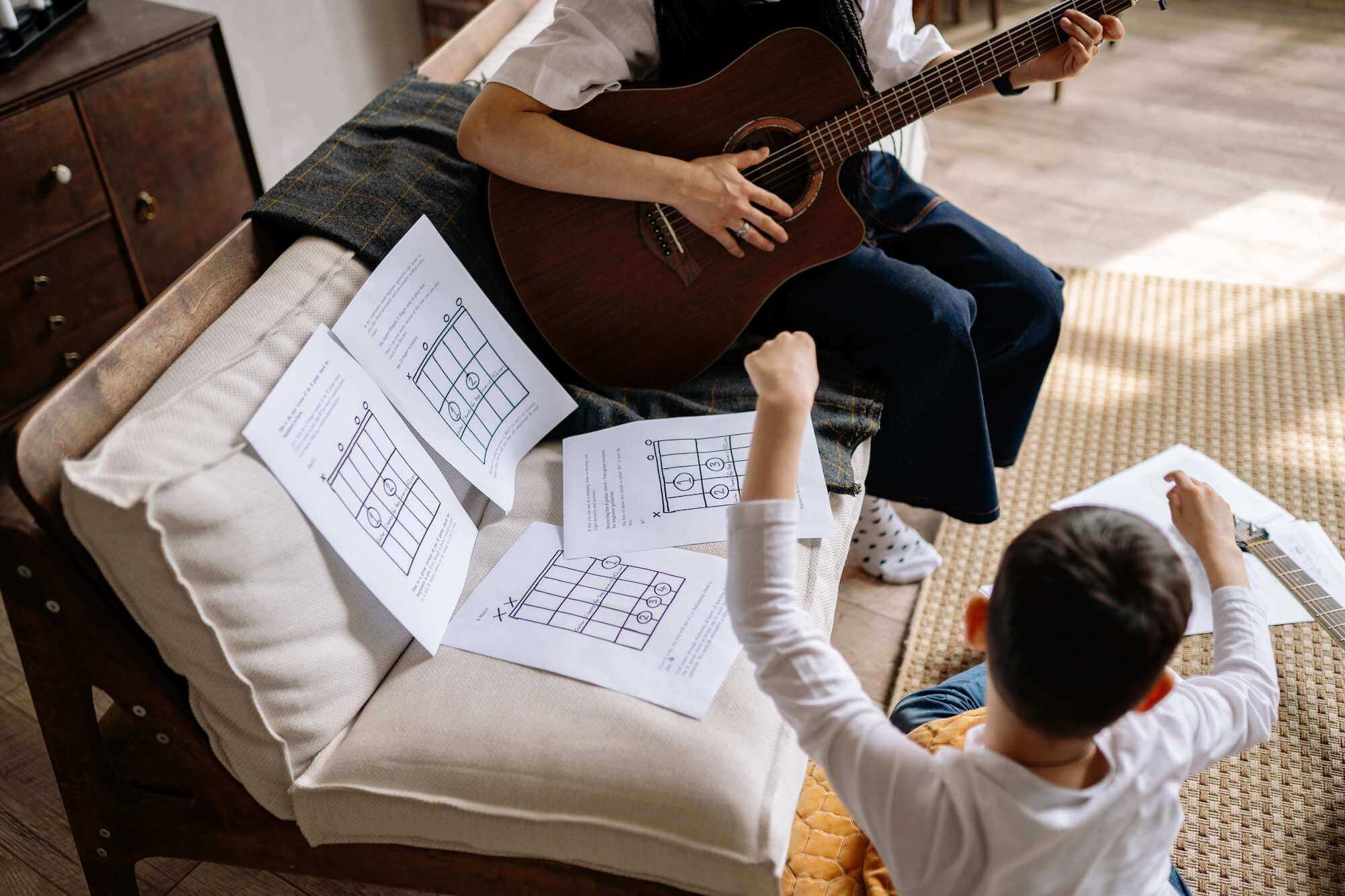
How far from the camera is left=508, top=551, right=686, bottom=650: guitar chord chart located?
3.51 ft

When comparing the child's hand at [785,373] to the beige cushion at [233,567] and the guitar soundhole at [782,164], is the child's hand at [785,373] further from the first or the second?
the guitar soundhole at [782,164]

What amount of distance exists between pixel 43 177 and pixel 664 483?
4.06 feet

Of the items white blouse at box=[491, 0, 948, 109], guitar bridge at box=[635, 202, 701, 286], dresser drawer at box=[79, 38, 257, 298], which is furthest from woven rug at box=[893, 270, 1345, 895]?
dresser drawer at box=[79, 38, 257, 298]

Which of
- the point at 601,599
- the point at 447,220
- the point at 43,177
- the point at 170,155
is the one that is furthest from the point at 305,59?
the point at 601,599

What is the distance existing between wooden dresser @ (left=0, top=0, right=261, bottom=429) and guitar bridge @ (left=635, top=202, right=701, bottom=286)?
1042mm

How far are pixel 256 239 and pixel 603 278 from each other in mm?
438

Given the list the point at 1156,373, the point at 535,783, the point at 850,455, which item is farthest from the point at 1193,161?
the point at 535,783

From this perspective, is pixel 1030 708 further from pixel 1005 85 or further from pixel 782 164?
pixel 1005 85

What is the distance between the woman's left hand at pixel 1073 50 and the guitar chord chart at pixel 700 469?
711mm

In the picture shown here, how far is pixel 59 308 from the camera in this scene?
1816 millimetres

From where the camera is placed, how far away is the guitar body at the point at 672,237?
1.34 meters

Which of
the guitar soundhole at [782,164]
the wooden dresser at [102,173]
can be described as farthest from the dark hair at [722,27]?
the wooden dresser at [102,173]

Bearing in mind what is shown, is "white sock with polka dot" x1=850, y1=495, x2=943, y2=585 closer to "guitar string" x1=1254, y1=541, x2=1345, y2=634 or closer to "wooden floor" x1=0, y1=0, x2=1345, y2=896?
"wooden floor" x1=0, y1=0, x2=1345, y2=896

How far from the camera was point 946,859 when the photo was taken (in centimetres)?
75
